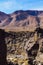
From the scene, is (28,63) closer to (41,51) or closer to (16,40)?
(41,51)

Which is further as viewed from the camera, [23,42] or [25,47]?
→ [23,42]

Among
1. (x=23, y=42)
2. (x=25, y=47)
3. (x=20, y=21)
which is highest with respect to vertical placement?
(x=25, y=47)

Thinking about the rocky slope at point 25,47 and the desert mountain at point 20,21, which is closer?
the rocky slope at point 25,47

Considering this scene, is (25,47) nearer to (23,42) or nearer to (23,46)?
(23,46)

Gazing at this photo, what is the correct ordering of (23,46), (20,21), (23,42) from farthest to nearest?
(20,21) < (23,42) < (23,46)

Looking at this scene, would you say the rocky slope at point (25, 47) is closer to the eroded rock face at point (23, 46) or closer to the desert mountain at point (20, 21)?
the eroded rock face at point (23, 46)

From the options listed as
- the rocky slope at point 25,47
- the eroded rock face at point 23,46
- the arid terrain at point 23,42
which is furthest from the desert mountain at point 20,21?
the rocky slope at point 25,47

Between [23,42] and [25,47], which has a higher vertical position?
[25,47]

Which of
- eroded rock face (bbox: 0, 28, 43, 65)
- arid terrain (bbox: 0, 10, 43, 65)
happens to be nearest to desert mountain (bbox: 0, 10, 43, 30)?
arid terrain (bbox: 0, 10, 43, 65)

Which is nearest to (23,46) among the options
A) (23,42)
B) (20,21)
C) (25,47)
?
(23,42)

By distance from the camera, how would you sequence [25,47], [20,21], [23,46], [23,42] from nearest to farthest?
[25,47] < [23,46] < [23,42] < [20,21]

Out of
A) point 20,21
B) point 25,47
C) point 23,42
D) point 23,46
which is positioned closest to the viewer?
point 25,47

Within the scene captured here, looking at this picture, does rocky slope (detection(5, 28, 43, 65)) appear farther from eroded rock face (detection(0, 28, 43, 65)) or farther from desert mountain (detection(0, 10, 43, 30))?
desert mountain (detection(0, 10, 43, 30))
